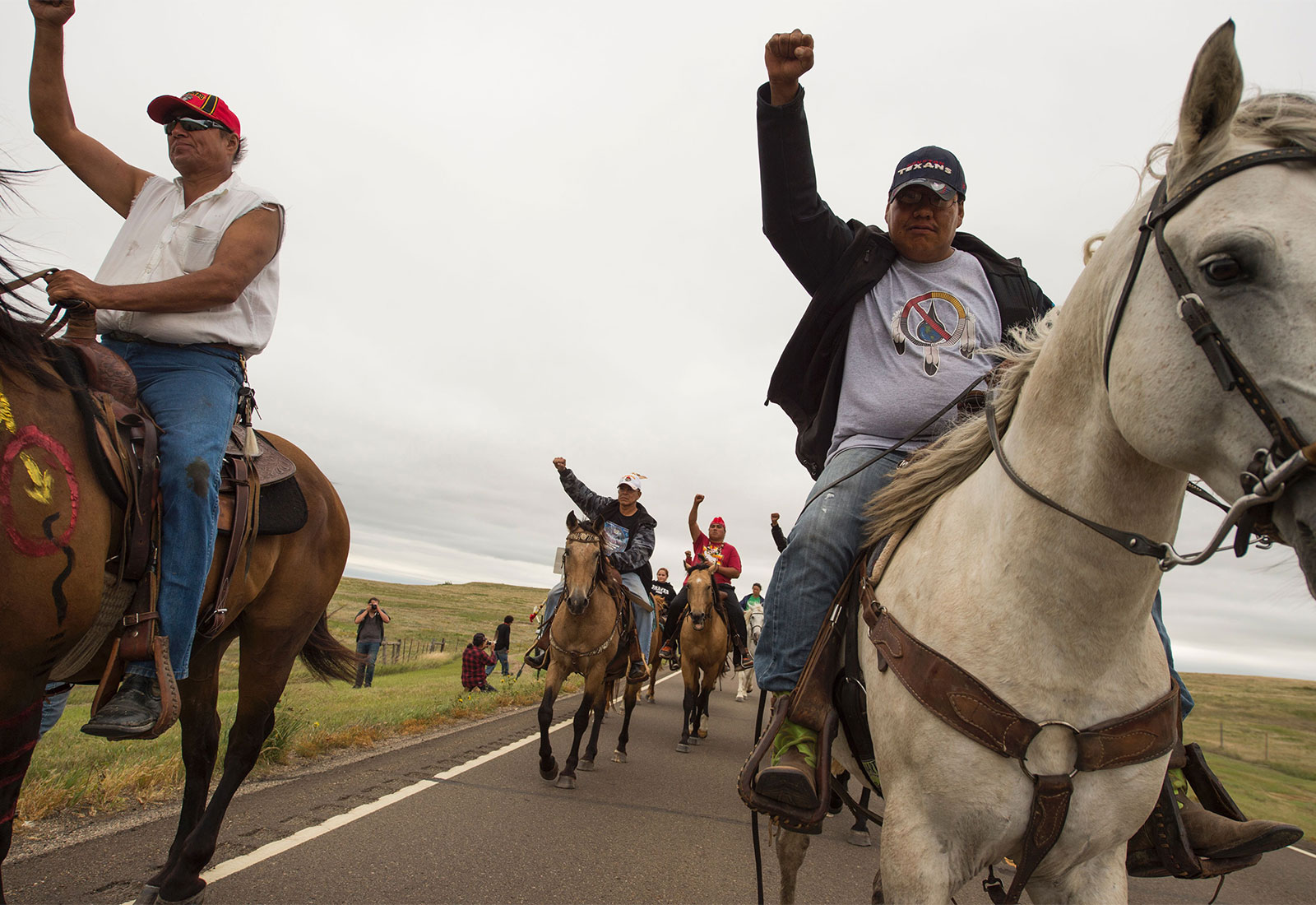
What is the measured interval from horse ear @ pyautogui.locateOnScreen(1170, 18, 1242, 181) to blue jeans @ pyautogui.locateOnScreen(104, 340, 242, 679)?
3210 millimetres

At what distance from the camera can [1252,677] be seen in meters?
64.7

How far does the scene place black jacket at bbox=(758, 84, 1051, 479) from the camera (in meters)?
2.83

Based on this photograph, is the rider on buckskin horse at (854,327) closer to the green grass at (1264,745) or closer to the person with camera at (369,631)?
the green grass at (1264,745)

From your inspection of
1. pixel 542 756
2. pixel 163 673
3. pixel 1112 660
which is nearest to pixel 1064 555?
pixel 1112 660

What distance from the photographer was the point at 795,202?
9.65 feet

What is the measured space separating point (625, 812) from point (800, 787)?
4572mm

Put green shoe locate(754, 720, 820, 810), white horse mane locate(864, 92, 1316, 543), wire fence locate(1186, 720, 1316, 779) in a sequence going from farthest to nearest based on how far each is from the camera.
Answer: wire fence locate(1186, 720, 1316, 779) → green shoe locate(754, 720, 820, 810) → white horse mane locate(864, 92, 1316, 543)

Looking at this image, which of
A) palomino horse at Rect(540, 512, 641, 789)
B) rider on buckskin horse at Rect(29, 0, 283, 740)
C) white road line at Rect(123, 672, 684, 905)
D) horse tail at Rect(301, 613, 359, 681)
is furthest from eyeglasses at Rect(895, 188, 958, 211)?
palomino horse at Rect(540, 512, 641, 789)

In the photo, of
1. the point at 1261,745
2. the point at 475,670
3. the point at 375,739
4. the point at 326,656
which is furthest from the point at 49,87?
the point at 1261,745

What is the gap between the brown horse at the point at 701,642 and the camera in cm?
1101

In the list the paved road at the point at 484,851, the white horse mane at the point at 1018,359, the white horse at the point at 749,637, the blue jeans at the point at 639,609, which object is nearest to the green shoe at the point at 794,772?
the white horse mane at the point at 1018,359

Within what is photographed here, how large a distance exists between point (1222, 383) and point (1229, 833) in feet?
5.79

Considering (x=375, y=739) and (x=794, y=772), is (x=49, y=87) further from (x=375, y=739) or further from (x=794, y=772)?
(x=375, y=739)

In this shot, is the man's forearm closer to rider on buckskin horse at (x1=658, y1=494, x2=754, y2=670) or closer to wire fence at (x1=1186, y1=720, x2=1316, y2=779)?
rider on buckskin horse at (x1=658, y1=494, x2=754, y2=670)
